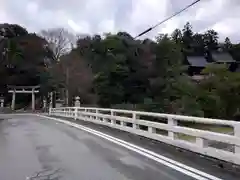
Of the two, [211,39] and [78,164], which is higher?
[211,39]

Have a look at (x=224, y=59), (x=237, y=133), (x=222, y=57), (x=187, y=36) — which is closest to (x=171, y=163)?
(x=237, y=133)

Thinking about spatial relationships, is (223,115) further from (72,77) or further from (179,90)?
(72,77)

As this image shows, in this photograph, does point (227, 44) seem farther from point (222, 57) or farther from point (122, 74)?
point (122, 74)

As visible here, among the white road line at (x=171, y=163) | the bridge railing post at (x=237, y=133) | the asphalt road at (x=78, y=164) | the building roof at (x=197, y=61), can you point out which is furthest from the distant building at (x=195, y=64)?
the bridge railing post at (x=237, y=133)

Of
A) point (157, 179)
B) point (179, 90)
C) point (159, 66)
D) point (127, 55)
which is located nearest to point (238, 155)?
point (157, 179)

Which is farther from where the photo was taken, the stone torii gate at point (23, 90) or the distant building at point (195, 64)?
the distant building at point (195, 64)

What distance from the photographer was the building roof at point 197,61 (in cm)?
6568

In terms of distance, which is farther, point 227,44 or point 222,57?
point 227,44

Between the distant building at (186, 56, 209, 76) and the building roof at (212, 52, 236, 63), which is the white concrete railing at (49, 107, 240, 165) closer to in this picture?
the distant building at (186, 56, 209, 76)

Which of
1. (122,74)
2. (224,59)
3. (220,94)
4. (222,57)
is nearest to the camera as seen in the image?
(220,94)

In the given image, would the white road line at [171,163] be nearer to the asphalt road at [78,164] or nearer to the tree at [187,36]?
the asphalt road at [78,164]

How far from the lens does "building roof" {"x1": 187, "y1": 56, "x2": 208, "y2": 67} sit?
215 ft

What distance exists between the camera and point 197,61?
2660 inches

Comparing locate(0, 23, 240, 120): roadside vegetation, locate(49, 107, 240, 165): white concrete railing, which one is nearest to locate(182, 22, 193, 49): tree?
locate(0, 23, 240, 120): roadside vegetation
